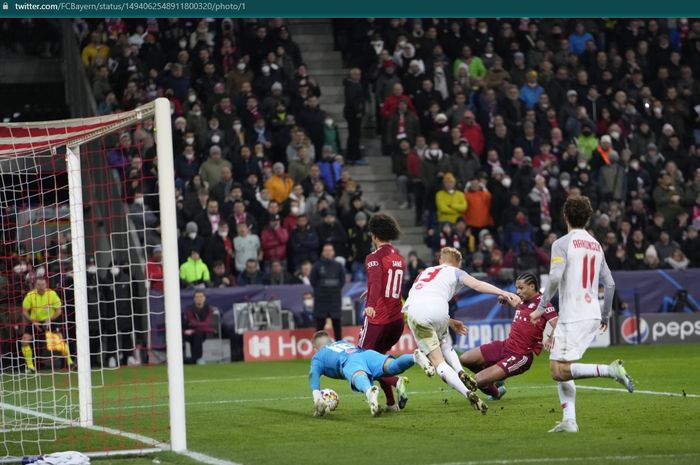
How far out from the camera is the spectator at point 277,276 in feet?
82.5

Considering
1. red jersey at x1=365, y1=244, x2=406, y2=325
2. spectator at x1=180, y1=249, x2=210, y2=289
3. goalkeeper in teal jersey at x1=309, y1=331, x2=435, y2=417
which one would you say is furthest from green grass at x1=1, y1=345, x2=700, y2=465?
spectator at x1=180, y1=249, x2=210, y2=289

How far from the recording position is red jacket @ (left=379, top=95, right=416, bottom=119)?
29.0 metres

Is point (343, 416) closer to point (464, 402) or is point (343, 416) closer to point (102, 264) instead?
point (464, 402)

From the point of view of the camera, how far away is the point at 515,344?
1416 centimetres

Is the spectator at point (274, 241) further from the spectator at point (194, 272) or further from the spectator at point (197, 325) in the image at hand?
the spectator at point (197, 325)

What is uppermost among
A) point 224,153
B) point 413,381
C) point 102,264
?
point 224,153

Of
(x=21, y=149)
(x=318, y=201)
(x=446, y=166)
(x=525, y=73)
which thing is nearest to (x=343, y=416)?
(x=21, y=149)

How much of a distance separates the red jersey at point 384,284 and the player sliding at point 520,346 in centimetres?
128

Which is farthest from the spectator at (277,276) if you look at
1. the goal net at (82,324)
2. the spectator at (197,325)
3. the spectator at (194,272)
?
the goal net at (82,324)

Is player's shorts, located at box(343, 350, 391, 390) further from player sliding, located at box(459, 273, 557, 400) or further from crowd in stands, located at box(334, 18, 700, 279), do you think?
crowd in stands, located at box(334, 18, 700, 279)

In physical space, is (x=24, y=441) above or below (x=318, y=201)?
below

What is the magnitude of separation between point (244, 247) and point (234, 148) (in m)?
2.70

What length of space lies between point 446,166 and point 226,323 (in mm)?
6398

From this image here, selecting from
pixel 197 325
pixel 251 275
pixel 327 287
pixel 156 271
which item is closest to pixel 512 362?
pixel 327 287
